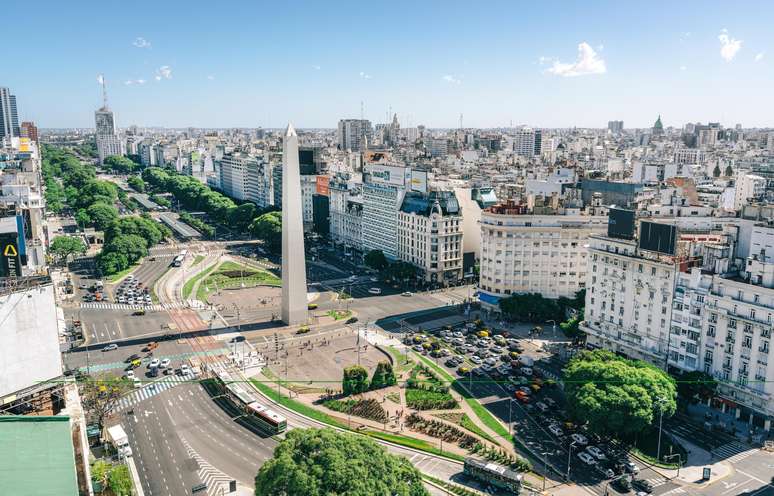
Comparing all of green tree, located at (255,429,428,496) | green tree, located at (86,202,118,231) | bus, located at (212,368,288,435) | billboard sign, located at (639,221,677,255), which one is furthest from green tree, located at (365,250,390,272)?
green tree, located at (255,429,428,496)

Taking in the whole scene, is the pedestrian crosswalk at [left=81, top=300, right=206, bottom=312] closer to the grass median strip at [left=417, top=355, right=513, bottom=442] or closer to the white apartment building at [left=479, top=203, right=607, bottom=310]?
the grass median strip at [left=417, top=355, right=513, bottom=442]

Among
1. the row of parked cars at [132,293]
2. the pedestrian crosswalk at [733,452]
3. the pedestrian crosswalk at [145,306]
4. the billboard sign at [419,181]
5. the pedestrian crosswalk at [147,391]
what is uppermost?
the billboard sign at [419,181]

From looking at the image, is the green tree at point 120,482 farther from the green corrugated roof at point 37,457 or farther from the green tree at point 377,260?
the green tree at point 377,260

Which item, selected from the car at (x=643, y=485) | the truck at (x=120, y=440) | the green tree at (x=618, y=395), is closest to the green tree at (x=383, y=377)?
the green tree at (x=618, y=395)

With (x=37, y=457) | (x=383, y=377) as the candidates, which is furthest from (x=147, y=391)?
(x=37, y=457)

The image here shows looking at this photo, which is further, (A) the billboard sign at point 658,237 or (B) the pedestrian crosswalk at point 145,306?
(B) the pedestrian crosswalk at point 145,306

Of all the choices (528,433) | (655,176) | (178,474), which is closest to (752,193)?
(655,176)

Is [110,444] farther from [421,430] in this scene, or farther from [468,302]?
[468,302]
